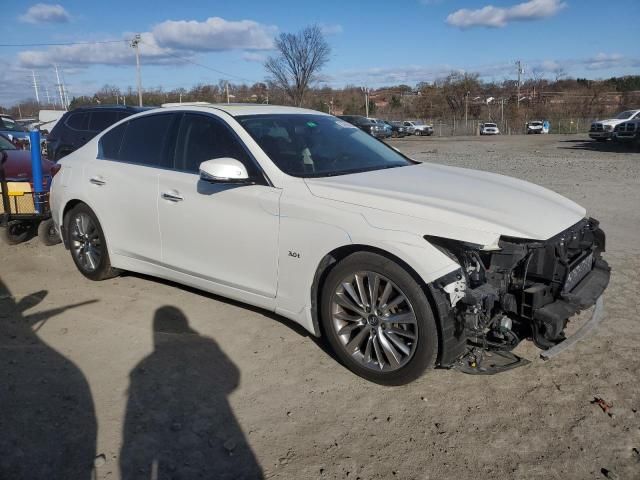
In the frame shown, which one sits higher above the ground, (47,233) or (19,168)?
(19,168)

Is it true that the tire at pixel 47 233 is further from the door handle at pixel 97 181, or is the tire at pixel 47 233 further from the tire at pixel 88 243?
the door handle at pixel 97 181

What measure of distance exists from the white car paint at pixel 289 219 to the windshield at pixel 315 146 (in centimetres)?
12

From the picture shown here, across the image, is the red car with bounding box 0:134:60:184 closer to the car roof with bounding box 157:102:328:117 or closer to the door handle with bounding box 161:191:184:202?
the car roof with bounding box 157:102:328:117

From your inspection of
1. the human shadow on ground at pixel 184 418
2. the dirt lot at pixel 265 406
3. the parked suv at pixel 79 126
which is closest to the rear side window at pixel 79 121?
the parked suv at pixel 79 126

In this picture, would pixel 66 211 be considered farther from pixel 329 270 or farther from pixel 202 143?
pixel 329 270

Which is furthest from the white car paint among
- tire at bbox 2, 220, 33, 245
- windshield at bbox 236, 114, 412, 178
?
tire at bbox 2, 220, 33, 245

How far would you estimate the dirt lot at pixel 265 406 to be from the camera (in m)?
2.70

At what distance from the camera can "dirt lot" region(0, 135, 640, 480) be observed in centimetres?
270

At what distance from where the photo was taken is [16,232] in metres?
7.08

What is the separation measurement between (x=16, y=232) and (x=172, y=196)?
13.0 feet

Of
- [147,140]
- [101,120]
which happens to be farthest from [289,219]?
[101,120]

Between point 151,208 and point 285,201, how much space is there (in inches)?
56.9

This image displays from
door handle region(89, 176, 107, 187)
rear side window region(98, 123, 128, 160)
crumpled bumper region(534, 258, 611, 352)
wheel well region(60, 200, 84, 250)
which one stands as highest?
rear side window region(98, 123, 128, 160)

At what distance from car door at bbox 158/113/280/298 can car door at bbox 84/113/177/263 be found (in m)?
0.16
